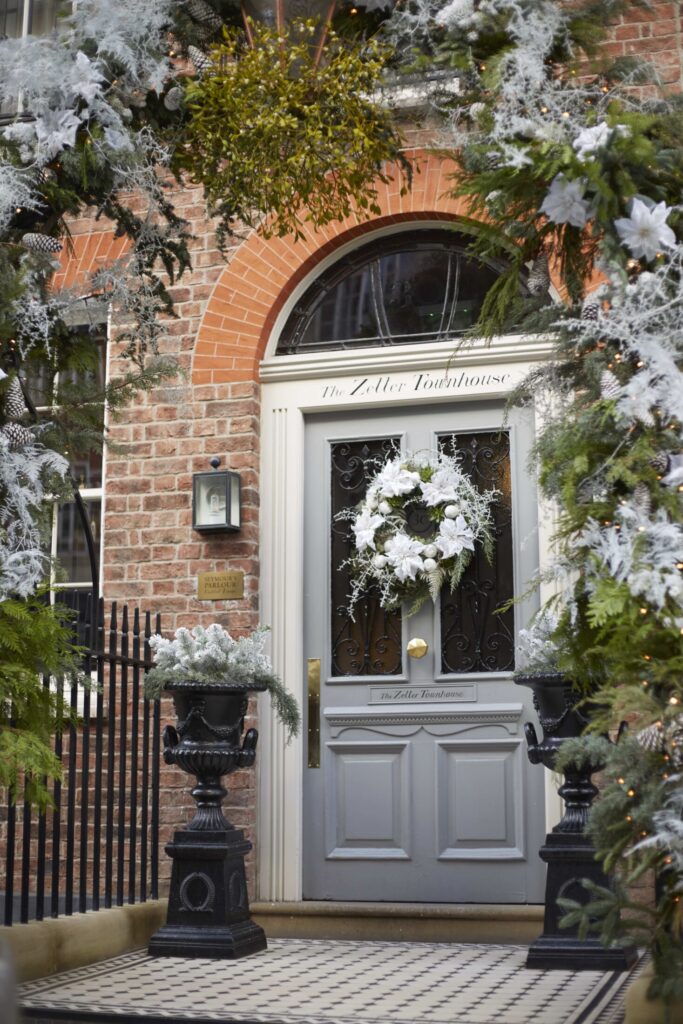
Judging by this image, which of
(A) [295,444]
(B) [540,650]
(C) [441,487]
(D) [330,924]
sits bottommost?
(D) [330,924]

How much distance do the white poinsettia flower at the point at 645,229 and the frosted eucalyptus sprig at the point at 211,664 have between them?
8.96 ft

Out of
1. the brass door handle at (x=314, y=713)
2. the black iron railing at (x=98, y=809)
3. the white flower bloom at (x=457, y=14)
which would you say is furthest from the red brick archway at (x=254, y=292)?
the white flower bloom at (x=457, y=14)

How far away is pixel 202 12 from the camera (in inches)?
172

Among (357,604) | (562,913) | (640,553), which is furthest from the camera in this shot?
(357,604)

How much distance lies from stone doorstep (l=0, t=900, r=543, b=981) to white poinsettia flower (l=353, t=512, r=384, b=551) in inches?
66.0

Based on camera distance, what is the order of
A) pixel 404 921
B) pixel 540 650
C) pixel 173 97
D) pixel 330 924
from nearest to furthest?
pixel 173 97 < pixel 540 650 < pixel 404 921 < pixel 330 924

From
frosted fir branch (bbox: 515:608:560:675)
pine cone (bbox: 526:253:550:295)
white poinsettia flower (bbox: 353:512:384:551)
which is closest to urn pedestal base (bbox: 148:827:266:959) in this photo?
frosted fir branch (bbox: 515:608:560:675)

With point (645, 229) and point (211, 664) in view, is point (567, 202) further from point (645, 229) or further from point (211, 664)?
point (211, 664)

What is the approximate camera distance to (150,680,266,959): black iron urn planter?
5.41m

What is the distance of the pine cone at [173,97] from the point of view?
14.2ft

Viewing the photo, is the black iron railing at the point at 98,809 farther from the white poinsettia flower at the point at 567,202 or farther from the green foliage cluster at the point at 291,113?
the white poinsettia flower at the point at 567,202

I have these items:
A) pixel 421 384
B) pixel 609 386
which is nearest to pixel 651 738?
pixel 609 386

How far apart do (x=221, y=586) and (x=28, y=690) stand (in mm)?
2626

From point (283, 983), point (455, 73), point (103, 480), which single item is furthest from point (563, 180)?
point (103, 480)
